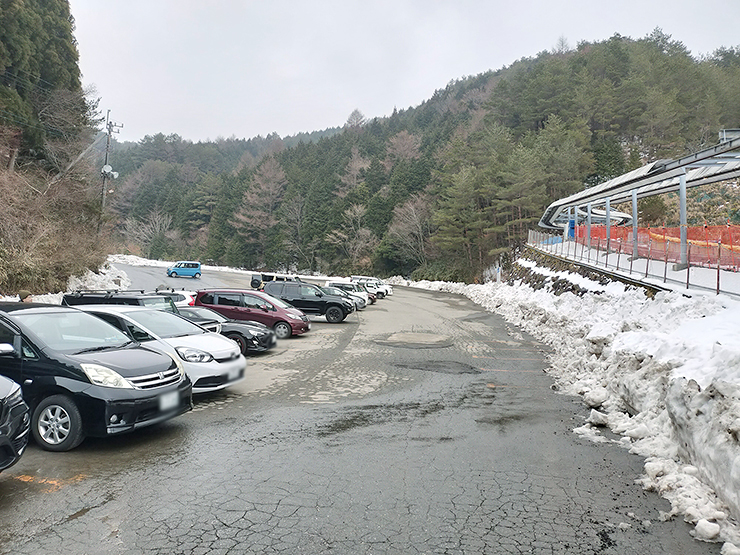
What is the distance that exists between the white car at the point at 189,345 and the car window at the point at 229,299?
769 cm

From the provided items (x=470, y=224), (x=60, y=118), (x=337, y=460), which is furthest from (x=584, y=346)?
(x=470, y=224)

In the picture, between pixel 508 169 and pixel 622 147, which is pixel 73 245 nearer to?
pixel 508 169

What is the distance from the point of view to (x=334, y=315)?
20875mm

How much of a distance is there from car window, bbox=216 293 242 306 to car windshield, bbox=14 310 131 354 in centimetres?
958

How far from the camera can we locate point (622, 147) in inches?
2435

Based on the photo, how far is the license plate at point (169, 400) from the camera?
6012 millimetres

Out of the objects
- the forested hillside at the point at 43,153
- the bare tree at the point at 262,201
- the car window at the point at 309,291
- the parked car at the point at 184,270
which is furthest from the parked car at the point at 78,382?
the bare tree at the point at 262,201

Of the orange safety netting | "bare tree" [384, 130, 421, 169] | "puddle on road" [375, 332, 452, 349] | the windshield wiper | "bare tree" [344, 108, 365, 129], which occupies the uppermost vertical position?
"bare tree" [344, 108, 365, 129]

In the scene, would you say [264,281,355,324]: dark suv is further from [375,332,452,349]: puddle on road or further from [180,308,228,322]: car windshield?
[180,308,228,322]: car windshield

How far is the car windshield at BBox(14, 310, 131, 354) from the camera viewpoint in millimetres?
6133

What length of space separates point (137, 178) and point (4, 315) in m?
109

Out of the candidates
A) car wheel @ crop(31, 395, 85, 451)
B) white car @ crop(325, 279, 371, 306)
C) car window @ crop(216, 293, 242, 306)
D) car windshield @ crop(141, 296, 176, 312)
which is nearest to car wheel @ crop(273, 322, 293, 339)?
car window @ crop(216, 293, 242, 306)

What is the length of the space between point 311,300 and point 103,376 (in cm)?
1555

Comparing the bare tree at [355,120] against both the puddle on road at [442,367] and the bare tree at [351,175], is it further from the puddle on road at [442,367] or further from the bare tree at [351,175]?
the puddle on road at [442,367]
